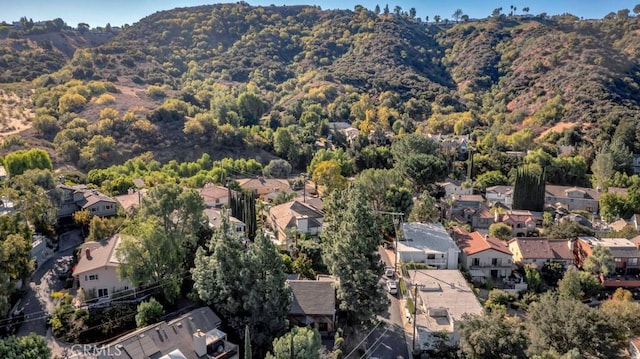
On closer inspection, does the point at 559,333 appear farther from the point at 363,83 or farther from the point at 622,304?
the point at 363,83

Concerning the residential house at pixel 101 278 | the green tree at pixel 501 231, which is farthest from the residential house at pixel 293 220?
the green tree at pixel 501 231

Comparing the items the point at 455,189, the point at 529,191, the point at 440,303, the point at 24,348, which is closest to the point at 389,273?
the point at 440,303

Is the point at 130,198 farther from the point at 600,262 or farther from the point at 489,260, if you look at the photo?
the point at 600,262

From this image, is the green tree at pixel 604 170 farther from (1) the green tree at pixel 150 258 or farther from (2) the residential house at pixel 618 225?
(1) the green tree at pixel 150 258

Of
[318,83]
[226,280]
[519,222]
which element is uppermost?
[318,83]

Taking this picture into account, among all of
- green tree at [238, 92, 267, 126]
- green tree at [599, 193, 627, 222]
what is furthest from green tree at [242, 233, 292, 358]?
green tree at [238, 92, 267, 126]

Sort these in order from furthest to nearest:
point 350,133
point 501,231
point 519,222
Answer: point 350,133
point 519,222
point 501,231
